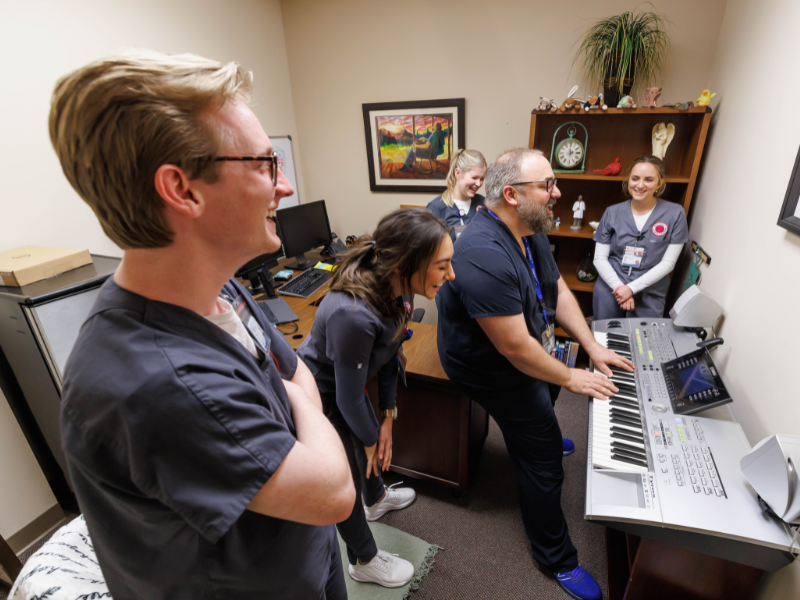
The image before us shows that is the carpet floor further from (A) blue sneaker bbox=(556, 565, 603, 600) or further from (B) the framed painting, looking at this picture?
(B) the framed painting

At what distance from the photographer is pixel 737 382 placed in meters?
1.50

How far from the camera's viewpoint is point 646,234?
2.49 metres

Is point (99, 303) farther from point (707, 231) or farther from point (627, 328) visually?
point (707, 231)

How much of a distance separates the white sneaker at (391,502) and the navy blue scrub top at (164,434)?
4.73 feet

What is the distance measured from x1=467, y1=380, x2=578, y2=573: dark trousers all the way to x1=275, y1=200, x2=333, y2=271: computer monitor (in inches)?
76.1

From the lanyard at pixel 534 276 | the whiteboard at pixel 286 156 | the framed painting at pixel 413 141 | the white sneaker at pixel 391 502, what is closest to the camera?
the lanyard at pixel 534 276

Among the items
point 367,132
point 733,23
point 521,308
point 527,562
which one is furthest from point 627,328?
point 367,132

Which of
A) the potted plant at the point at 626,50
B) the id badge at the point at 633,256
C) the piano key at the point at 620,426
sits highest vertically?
the potted plant at the point at 626,50

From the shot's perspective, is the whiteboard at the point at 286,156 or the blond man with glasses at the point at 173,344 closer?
the blond man with glasses at the point at 173,344

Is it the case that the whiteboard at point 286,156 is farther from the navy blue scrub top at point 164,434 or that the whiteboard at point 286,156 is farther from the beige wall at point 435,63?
the navy blue scrub top at point 164,434

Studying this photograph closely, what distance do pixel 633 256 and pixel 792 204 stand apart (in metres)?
1.30

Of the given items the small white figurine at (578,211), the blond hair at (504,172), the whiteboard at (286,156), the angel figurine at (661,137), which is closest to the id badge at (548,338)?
the blond hair at (504,172)

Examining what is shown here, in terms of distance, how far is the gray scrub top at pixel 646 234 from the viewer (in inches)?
95.7

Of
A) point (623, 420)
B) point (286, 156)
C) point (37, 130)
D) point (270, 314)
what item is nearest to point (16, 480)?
point (270, 314)
